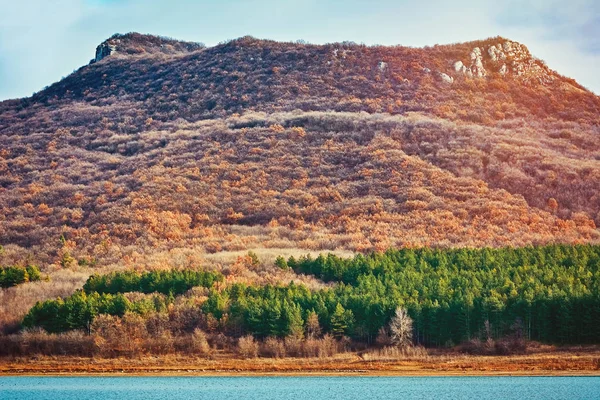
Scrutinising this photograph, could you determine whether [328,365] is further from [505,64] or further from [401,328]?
[505,64]

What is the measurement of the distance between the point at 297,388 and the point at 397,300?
13.5 metres

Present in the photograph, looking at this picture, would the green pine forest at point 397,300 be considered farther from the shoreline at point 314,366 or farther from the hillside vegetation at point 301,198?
the shoreline at point 314,366

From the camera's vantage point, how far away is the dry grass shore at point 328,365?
60.1 m

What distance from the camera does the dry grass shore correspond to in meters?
60.1

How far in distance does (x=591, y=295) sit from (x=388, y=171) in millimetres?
58184

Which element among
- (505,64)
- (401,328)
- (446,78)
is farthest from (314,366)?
(505,64)

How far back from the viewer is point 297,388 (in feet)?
186

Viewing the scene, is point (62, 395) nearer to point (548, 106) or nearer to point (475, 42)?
point (548, 106)

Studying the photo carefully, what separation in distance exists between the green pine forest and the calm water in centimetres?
603

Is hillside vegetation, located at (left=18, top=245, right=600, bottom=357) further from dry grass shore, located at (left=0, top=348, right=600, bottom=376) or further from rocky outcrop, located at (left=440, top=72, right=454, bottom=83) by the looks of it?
rocky outcrop, located at (left=440, top=72, right=454, bottom=83)

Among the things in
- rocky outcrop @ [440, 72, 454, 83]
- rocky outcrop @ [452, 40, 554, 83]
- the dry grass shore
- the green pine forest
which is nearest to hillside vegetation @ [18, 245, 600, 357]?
the green pine forest

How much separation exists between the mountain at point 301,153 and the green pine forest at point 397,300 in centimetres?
1846

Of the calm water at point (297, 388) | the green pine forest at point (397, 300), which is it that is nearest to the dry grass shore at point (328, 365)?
the calm water at point (297, 388)

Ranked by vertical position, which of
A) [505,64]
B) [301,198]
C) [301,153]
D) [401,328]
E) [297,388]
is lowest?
[297,388]
